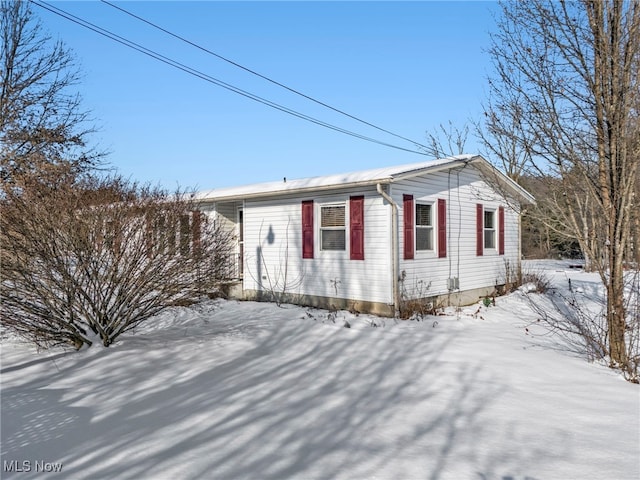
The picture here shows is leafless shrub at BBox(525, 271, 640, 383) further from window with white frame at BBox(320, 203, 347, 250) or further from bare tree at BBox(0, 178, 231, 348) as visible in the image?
bare tree at BBox(0, 178, 231, 348)

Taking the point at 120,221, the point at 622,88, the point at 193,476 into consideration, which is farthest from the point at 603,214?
the point at 120,221

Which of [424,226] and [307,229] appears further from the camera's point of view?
[307,229]

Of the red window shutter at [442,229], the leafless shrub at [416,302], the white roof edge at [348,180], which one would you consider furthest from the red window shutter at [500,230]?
the leafless shrub at [416,302]

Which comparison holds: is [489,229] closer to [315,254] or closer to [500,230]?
[500,230]

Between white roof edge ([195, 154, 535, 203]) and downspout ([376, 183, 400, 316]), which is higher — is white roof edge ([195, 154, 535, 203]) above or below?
above

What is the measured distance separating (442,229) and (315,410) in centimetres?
758

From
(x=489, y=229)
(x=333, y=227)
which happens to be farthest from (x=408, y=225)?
(x=489, y=229)

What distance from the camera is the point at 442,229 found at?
1123 cm

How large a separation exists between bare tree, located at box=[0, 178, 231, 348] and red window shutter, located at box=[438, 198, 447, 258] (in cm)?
611

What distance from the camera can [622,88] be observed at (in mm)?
6008

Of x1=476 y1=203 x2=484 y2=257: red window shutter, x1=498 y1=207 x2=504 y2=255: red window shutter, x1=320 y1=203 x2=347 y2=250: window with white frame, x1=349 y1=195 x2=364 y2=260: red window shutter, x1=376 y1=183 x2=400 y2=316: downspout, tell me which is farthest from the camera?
x1=498 y1=207 x2=504 y2=255: red window shutter

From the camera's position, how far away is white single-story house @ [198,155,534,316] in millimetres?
9984

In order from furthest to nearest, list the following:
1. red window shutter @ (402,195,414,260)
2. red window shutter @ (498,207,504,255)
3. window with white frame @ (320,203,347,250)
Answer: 1. red window shutter @ (498,207,504,255)
2. window with white frame @ (320,203,347,250)
3. red window shutter @ (402,195,414,260)

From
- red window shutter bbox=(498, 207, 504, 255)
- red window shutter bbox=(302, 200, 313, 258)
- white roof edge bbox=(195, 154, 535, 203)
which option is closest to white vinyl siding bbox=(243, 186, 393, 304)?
red window shutter bbox=(302, 200, 313, 258)
